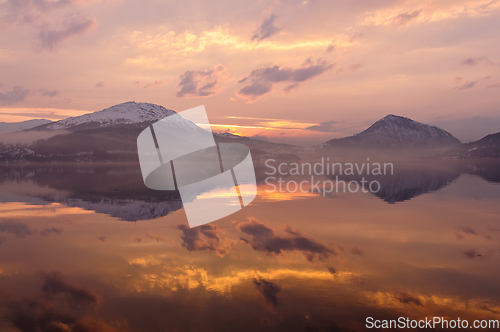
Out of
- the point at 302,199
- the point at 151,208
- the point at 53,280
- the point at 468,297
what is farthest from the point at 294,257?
the point at 302,199

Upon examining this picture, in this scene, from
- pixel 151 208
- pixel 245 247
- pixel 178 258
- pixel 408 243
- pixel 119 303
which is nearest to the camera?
pixel 119 303

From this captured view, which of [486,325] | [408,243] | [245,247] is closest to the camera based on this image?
[486,325]

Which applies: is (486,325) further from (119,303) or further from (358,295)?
(119,303)

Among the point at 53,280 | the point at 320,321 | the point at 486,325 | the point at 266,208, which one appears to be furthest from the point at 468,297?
the point at 266,208

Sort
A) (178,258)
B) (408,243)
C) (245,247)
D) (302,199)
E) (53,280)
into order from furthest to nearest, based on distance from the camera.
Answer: (302,199) → (408,243) → (245,247) → (178,258) → (53,280)

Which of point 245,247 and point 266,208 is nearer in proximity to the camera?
point 245,247

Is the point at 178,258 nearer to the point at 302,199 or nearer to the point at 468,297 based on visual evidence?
the point at 468,297
